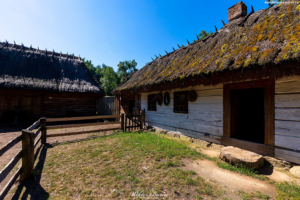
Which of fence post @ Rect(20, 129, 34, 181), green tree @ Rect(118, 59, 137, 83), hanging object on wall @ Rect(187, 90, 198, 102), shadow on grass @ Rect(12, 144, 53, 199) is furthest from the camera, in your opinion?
green tree @ Rect(118, 59, 137, 83)

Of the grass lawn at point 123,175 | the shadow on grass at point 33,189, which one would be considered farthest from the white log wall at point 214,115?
the shadow on grass at point 33,189

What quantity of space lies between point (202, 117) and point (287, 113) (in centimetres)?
232

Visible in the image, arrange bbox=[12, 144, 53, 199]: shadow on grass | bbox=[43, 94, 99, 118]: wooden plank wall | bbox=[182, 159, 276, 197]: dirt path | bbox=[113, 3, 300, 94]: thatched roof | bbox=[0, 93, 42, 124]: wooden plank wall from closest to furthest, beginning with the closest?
bbox=[12, 144, 53, 199]: shadow on grass
bbox=[182, 159, 276, 197]: dirt path
bbox=[113, 3, 300, 94]: thatched roof
bbox=[0, 93, 42, 124]: wooden plank wall
bbox=[43, 94, 99, 118]: wooden plank wall

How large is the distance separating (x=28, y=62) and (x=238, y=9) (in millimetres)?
15489

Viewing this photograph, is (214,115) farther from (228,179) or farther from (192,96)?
(228,179)

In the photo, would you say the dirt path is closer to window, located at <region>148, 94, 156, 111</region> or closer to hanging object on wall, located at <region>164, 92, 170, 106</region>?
hanging object on wall, located at <region>164, 92, 170, 106</region>

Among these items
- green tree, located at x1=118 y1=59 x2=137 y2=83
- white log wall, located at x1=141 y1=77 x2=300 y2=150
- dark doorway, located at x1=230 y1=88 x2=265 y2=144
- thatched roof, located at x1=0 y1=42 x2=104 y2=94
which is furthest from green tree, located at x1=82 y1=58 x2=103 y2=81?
dark doorway, located at x1=230 y1=88 x2=265 y2=144

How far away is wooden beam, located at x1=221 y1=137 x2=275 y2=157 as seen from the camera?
346 centimetres

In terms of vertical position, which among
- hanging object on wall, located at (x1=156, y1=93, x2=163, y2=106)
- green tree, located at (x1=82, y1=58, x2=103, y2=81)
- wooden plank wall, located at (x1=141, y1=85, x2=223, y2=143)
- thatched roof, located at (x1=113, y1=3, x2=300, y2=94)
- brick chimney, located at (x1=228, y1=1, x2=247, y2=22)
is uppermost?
green tree, located at (x1=82, y1=58, x2=103, y2=81)

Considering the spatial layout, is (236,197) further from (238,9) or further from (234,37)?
(238,9)

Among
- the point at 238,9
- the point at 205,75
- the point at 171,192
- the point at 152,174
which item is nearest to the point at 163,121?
the point at 205,75

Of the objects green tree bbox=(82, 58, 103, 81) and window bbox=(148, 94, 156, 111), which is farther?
green tree bbox=(82, 58, 103, 81)

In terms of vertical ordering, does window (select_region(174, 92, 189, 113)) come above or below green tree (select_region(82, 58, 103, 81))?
below

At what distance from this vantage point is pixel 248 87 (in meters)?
3.87
